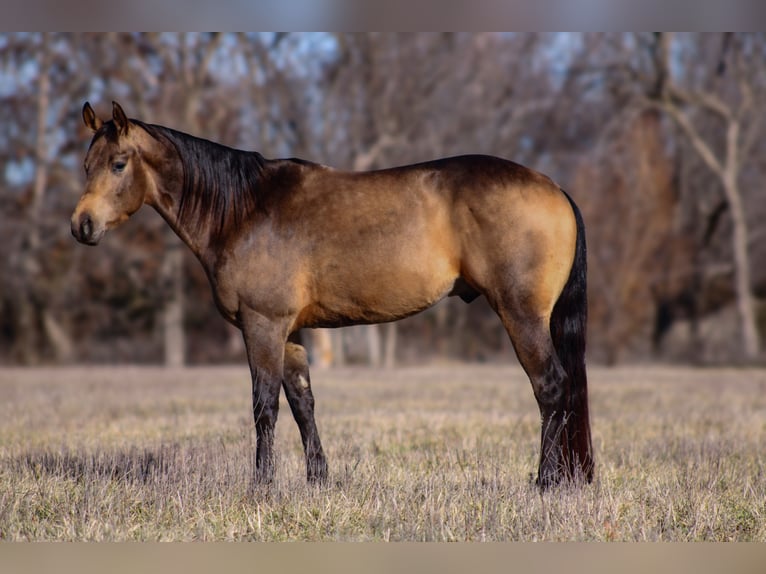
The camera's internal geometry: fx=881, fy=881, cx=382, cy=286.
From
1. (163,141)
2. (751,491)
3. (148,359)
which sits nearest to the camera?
(751,491)

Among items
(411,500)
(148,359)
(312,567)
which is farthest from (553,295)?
(148,359)

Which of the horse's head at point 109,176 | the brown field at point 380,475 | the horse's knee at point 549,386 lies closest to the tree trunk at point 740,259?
the brown field at point 380,475

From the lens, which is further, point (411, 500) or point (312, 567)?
point (411, 500)

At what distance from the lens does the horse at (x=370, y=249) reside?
5.84m

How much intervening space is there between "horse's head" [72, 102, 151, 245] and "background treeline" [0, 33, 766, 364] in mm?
17478

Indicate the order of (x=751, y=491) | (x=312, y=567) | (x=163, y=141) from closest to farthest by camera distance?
(x=312, y=567) → (x=751, y=491) → (x=163, y=141)

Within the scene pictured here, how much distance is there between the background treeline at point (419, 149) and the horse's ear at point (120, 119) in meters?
17.5

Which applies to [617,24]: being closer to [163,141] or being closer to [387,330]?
[163,141]

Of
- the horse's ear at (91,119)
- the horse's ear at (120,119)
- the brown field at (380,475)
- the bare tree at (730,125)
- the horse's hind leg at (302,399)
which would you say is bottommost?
the brown field at (380,475)

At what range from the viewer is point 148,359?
2842 centimetres

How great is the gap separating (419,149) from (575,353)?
733 inches

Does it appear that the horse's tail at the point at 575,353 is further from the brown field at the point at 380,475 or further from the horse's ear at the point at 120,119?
the horse's ear at the point at 120,119

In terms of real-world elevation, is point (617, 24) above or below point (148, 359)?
above

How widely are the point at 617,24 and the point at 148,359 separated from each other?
25249 millimetres
